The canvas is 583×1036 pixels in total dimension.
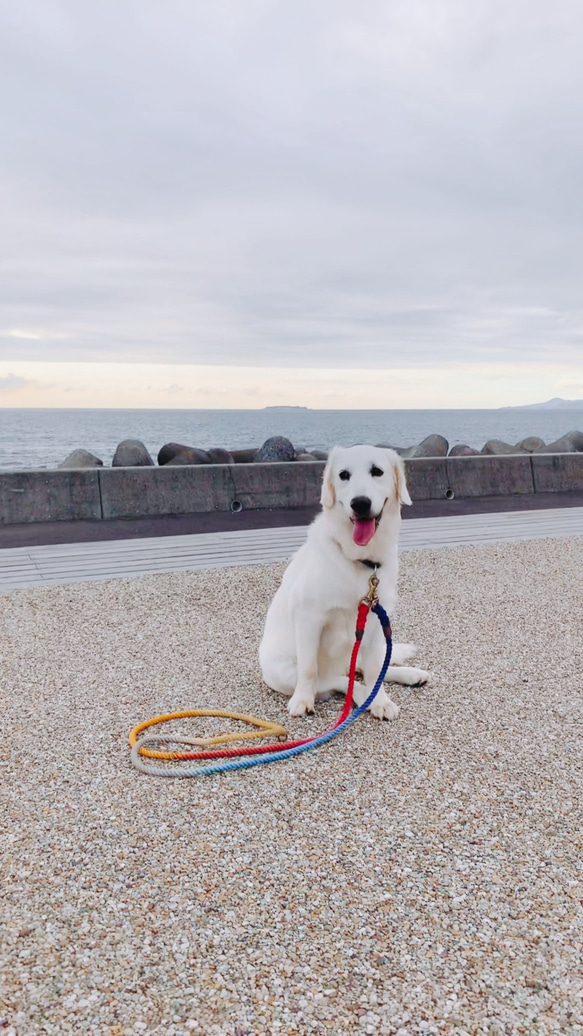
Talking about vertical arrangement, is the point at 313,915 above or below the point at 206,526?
below

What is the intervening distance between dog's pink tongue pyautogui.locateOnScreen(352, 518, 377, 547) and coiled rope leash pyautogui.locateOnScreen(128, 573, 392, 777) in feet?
0.61

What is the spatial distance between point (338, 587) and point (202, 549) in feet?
13.0

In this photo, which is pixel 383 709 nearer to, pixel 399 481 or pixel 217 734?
pixel 217 734

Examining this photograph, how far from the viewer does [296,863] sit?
226 cm

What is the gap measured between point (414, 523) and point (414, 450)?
28.9ft

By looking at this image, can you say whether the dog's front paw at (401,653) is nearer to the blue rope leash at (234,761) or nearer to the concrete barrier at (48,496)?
the blue rope leash at (234,761)

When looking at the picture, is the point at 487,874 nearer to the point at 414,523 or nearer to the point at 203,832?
the point at 203,832

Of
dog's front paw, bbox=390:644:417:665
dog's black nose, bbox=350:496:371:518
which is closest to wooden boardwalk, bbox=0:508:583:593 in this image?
dog's front paw, bbox=390:644:417:665

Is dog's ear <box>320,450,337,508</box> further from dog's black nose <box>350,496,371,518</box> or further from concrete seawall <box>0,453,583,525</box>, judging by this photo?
concrete seawall <box>0,453,583,525</box>

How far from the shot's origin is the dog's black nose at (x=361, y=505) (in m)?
3.02

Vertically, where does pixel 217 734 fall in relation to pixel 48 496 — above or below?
below

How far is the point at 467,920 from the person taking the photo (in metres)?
2.00

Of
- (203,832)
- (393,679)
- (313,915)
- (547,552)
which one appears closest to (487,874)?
(313,915)

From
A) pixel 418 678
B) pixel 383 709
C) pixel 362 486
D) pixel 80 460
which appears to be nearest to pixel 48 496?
pixel 418 678
